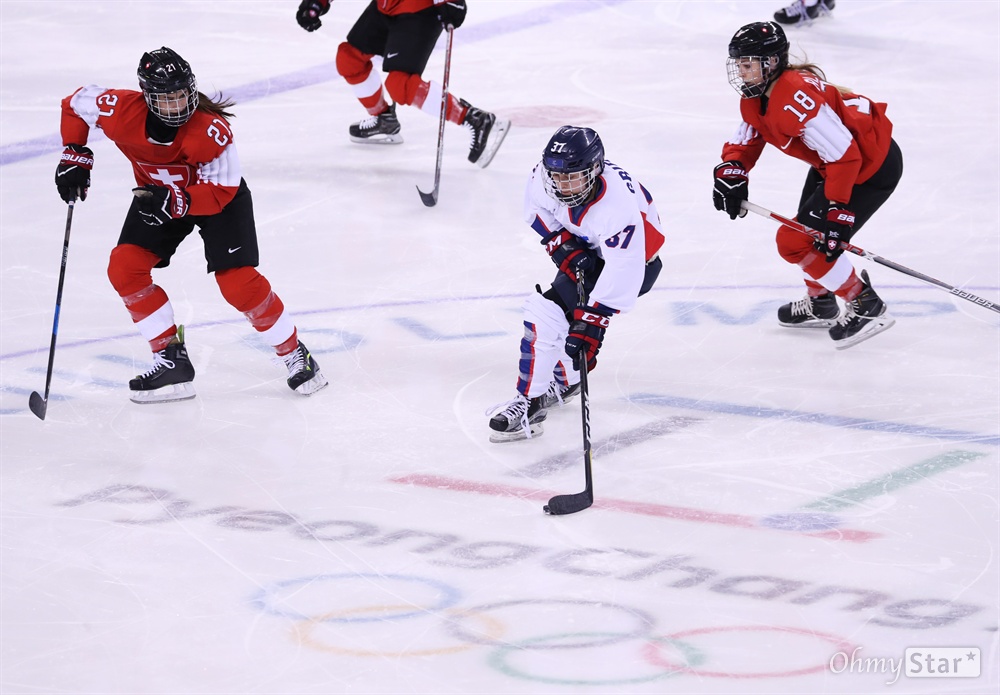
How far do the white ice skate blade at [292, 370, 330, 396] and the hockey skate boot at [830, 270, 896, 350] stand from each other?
5.26 feet

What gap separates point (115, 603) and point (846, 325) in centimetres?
242

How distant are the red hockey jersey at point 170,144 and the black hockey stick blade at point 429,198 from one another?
1810 millimetres

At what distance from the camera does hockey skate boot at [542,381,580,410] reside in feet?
12.4

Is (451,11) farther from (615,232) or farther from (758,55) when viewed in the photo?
(615,232)

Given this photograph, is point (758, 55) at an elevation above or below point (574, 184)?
above

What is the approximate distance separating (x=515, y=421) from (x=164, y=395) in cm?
106

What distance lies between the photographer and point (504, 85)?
7172 mm

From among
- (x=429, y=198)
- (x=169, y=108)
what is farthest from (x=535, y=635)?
(x=429, y=198)

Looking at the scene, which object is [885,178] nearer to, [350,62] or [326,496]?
[326,496]

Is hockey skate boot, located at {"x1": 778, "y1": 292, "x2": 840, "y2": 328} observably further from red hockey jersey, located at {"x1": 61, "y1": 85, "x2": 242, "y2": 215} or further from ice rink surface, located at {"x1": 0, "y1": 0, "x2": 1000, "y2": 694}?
red hockey jersey, located at {"x1": 61, "y1": 85, "x2": 242, "y2": 215}

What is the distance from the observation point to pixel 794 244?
410cm

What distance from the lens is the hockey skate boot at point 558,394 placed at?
379cm

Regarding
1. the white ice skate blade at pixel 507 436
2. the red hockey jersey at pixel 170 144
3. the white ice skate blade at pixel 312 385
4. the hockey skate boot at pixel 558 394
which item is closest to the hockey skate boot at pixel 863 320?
the hockey skate boot at pixel 558 394

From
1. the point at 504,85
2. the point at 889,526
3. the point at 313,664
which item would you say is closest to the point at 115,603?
the point at 313,664
